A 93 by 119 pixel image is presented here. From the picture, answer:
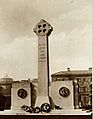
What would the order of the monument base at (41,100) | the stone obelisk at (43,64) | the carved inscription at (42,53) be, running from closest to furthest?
the monument base at (41,100), the stone obelisk at (43,64), the carved inscription at (42,53)

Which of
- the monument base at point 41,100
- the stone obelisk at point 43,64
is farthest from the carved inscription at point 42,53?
the monument base at point 41,100

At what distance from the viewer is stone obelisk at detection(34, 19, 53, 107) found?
14766 mm

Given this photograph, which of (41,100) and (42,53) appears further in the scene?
(42,53)

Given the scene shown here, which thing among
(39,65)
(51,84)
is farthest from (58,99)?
(39,65)

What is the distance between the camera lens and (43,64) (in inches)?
593

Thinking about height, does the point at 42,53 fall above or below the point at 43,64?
above

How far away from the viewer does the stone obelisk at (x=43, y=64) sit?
14.8 m

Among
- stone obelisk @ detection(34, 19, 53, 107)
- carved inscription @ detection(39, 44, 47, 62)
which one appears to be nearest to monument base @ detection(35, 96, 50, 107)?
stone obelisk @ detection(34, 19, 53, 107)

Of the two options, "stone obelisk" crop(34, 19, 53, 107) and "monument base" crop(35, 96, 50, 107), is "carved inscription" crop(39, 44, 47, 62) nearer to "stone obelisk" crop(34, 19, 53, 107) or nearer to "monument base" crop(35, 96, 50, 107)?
"stone obelisk" crop(34, 19, 53, 107)

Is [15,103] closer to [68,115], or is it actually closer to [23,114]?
[23,114]

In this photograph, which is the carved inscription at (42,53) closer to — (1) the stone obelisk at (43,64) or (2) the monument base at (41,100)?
(1) the stone obelisk at (43,64)

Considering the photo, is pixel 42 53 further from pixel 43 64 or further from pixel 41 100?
pixel 41 100

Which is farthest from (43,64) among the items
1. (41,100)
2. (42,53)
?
(41,100)

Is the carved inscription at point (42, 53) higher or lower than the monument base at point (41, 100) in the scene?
higher
